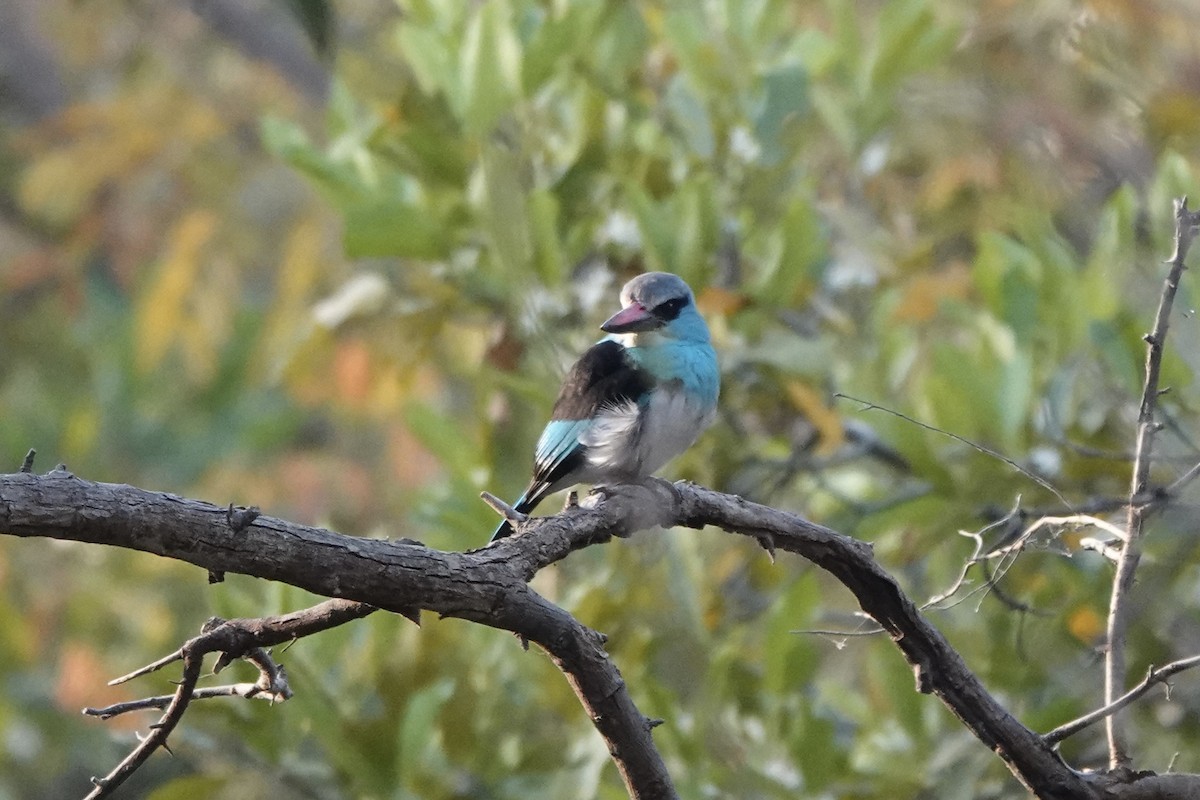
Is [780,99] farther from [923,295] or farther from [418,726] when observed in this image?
[418,726]

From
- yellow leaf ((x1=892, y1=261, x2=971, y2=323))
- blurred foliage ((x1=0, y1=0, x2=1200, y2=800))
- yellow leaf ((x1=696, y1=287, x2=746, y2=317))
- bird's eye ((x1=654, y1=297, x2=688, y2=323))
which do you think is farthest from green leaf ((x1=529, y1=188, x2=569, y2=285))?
yellow leaf ((x1=892, y1=261, x2=971, y2=323))

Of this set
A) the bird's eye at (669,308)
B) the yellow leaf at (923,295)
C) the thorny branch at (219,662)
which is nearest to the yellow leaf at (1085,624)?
the bird's eye at (669,308)

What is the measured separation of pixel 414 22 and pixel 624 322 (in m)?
2.04

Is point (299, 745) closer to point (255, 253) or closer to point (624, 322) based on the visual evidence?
point (624, 322)

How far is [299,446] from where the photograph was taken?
12.9 meters

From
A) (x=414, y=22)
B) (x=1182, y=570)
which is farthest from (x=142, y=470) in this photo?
(x=1182, y=570)

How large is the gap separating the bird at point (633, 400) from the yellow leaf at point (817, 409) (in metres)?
0.68

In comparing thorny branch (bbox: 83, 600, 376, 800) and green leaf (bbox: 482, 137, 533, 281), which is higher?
green leaf (bbox: 482, 137, 533, 281)

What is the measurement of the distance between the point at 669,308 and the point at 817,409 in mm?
800

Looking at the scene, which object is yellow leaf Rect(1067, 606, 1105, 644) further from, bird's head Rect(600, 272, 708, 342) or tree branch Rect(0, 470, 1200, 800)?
tree branch Rect(0, 470, 1200, 800)

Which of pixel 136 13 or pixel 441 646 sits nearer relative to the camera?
pixel 441 646

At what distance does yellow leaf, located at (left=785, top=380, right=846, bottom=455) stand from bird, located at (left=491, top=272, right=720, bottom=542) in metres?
0.68

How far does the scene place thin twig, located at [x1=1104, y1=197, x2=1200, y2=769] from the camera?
213cm

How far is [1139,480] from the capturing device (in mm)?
2240
